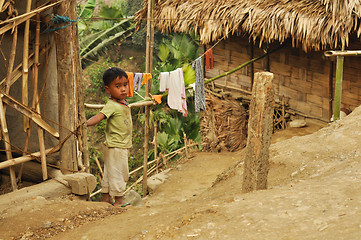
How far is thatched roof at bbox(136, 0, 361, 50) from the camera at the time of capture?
716 centimetres

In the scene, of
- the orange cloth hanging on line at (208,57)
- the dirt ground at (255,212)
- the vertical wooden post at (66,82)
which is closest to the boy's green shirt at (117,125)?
the vertical wooden post at (66,82)

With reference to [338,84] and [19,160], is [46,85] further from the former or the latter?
[338,84]

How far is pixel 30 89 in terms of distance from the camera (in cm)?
521

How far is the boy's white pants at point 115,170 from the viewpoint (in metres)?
4.61

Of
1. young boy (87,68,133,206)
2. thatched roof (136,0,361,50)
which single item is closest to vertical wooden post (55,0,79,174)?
young boy (87,68,133,206)

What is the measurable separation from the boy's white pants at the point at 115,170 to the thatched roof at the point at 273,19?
401 centimetres

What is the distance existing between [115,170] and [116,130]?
409mm

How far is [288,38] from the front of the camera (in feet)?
29.2

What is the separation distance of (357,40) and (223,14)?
2.42 metres

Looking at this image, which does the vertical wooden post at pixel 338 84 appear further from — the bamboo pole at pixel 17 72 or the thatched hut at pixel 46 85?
the bamboo pole at pixel 17 72

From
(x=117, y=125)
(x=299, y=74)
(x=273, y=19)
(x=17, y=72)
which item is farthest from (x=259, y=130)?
(x=299, y=74)

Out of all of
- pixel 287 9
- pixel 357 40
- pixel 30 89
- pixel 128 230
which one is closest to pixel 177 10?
pixel 287 9

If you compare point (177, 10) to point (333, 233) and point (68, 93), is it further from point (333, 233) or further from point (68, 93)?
point (333, 233)

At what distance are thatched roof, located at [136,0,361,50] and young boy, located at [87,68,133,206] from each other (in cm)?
386
